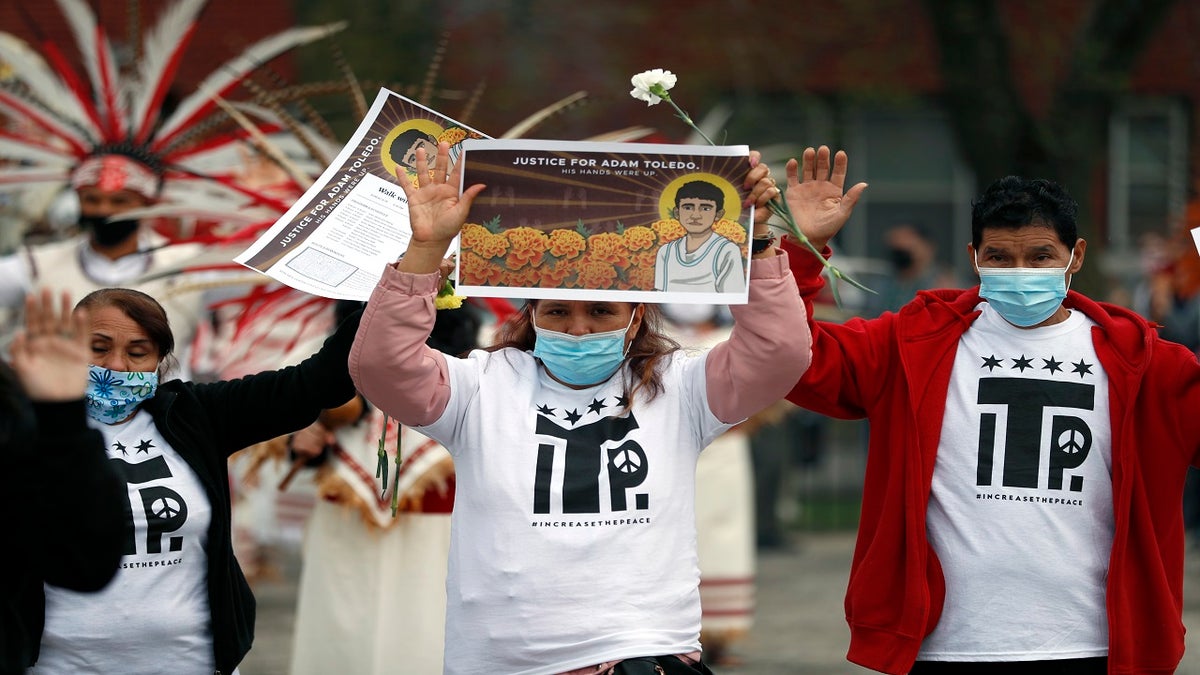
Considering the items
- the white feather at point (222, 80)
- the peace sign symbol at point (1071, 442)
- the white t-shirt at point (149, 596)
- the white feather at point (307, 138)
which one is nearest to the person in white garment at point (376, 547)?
the white feather at point (307, 138)

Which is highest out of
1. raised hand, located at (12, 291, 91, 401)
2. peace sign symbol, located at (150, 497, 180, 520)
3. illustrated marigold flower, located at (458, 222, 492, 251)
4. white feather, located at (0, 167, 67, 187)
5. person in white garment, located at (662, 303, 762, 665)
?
white feather, located at (0, 167, 67, 187)

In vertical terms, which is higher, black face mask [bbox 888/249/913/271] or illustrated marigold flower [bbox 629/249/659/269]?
black face mask [bbox 888/249/913/271]

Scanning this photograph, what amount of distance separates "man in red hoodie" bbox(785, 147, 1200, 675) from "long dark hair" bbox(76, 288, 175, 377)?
1524mm

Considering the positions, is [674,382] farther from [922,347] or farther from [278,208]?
[278,208]

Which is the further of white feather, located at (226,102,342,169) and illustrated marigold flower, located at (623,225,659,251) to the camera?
white feather, located at (226,102,342,169)

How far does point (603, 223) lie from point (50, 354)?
135cm

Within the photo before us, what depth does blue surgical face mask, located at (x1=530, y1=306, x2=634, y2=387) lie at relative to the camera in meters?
4.04

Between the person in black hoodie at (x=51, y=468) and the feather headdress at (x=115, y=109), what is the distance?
145 inches

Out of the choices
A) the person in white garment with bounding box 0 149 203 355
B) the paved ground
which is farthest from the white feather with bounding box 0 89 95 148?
the paved ground

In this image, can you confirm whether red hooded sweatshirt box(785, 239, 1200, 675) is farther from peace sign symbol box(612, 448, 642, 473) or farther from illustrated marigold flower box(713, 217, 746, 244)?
peace sign symbol box(612, 448, 642, 473)

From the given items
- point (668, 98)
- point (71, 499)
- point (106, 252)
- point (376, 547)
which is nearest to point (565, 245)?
point (668, 98)

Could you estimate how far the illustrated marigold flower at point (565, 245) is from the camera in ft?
13.1

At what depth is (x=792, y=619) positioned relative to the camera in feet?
31.2

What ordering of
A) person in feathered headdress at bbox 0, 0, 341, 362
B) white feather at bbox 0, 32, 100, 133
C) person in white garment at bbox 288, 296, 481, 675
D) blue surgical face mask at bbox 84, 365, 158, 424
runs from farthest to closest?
white feather at bbox 0, 32, 100, 133, person in feathered headdress at bbox 0, 0, 341, 362, person in white garment at bbox 288, 296, 481, 675, blue surgical face mask at bbox 84, 365, 158, 424
